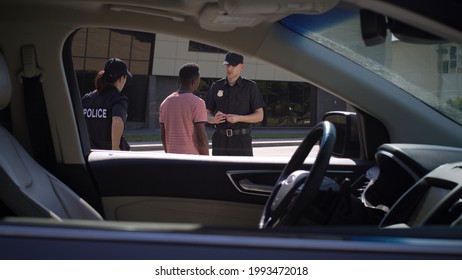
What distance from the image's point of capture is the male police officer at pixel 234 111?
5.06m

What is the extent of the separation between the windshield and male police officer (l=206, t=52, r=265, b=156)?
235cm

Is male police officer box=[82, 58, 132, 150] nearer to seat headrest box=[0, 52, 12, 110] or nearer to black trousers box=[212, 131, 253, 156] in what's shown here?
black trousers box=[212, 131, 253, 156]

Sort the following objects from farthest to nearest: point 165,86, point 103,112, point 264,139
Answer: point 165,86, point 264,139, point 103,112

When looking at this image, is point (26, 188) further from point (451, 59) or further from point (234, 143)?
point (234, 143)

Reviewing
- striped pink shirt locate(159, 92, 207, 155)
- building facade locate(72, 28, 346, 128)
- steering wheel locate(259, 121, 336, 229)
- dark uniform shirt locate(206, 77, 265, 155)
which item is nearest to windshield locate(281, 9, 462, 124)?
steering wheel locate(259, 121, 336, 229)

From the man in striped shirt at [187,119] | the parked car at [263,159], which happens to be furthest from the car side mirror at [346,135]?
the man in striped shirt at [187,119]

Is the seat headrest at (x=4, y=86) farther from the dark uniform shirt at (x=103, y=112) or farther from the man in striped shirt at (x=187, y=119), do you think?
the man in striped shirt at (x=187, y=119)

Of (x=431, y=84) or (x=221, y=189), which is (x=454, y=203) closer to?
(x=431, y=84)

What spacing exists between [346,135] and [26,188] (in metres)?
1.90

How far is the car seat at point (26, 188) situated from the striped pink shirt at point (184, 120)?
2.21 m

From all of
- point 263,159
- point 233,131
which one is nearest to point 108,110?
point 233,131

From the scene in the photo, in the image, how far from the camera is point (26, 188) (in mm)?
2176

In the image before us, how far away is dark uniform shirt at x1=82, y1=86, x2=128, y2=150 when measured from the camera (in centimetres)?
439

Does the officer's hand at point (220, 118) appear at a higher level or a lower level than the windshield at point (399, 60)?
lower
